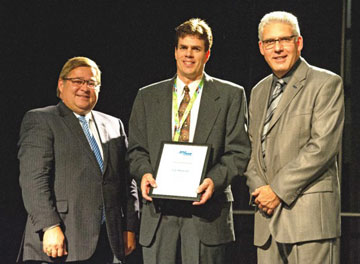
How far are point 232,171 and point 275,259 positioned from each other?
51 cm

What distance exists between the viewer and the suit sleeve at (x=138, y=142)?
3.27 metres

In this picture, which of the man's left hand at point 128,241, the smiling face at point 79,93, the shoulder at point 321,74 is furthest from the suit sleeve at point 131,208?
the shoulder at point 321,74

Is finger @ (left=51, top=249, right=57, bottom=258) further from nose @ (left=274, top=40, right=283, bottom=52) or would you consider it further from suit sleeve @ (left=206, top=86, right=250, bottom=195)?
nose @ (left=274, top=40, right=283, bottom=52)

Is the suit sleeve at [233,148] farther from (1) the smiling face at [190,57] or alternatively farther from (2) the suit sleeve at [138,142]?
(2) the suit sleeve at [138,142]

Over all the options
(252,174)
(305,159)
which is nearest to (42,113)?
(252,174)

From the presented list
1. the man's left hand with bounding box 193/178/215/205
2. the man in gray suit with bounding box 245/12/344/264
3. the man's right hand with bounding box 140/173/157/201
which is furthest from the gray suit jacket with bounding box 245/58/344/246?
the man's right hand with bounding box 140/173/157/201

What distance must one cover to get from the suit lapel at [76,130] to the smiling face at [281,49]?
1.13 metres

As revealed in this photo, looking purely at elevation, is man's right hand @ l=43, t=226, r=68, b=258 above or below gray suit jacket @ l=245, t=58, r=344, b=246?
below

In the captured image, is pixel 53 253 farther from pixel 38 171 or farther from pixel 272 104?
pixel 272 104

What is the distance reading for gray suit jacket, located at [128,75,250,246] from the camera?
3.15 meters

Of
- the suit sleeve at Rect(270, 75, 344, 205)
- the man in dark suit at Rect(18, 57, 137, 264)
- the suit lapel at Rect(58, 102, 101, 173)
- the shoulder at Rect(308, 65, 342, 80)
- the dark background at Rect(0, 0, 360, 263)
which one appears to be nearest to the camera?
the suit sleeve at Rect(270, 75, 344, 205)

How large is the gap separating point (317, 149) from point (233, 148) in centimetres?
47

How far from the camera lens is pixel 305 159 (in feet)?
9.66

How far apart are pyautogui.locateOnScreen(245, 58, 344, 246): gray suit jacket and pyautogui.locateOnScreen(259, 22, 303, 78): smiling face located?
76 millimetres
